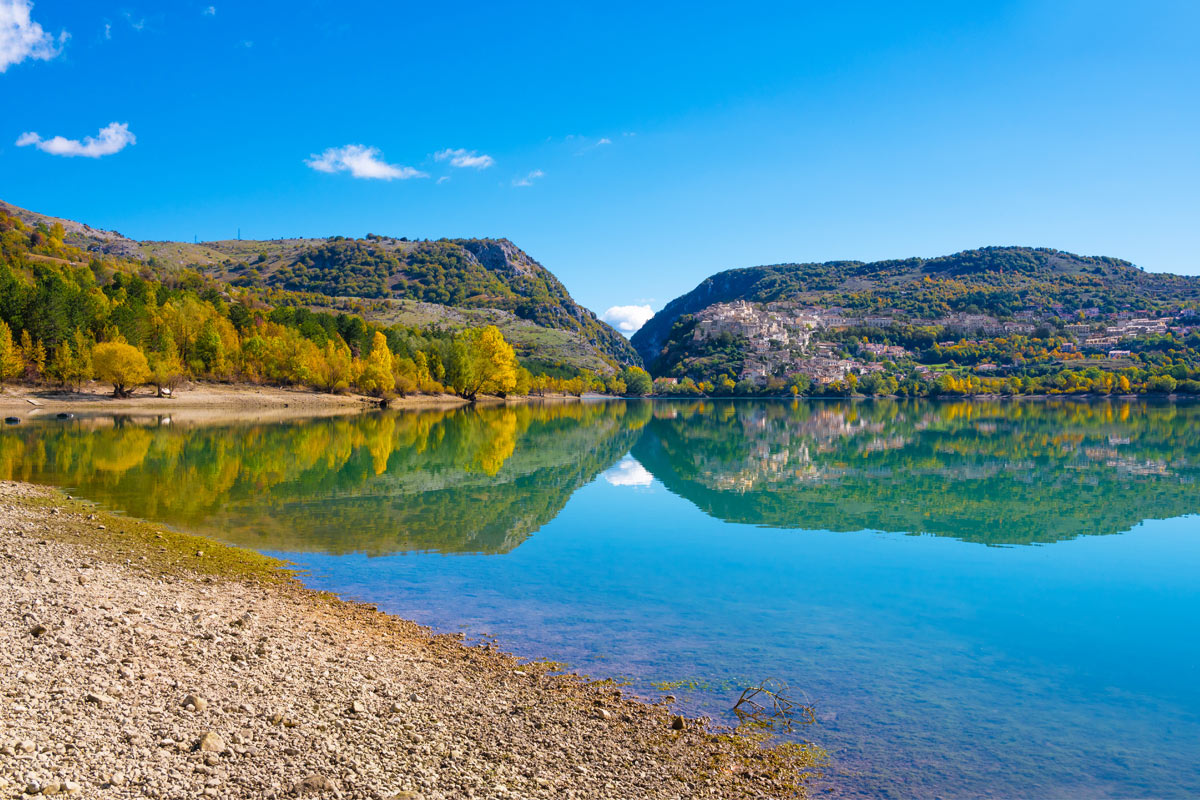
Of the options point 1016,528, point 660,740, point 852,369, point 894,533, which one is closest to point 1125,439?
point 1016,528

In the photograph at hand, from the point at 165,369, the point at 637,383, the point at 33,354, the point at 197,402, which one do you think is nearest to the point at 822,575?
the point at 165,369

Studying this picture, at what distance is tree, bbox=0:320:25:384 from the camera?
2147 inches

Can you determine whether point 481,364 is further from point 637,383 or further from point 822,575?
point 637,383

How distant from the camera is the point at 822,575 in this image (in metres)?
14.1

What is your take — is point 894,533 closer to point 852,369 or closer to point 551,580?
point 551,580

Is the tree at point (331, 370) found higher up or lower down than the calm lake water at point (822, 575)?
higher up

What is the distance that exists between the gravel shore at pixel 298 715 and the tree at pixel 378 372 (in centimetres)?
7414

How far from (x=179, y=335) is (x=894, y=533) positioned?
76743 millimetres

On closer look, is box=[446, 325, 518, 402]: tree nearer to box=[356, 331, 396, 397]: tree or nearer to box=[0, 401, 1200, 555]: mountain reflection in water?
box=[356, 331, 396, 397]: tree

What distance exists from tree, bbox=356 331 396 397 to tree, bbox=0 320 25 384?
106ft

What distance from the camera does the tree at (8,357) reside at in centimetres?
5453

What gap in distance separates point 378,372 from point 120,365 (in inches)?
1054

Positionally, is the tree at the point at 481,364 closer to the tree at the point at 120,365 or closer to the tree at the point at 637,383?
the tree at the point at 120,365

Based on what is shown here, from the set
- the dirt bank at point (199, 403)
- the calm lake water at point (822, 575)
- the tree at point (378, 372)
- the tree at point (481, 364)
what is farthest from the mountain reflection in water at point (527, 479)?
the tree at point (481, 364)
